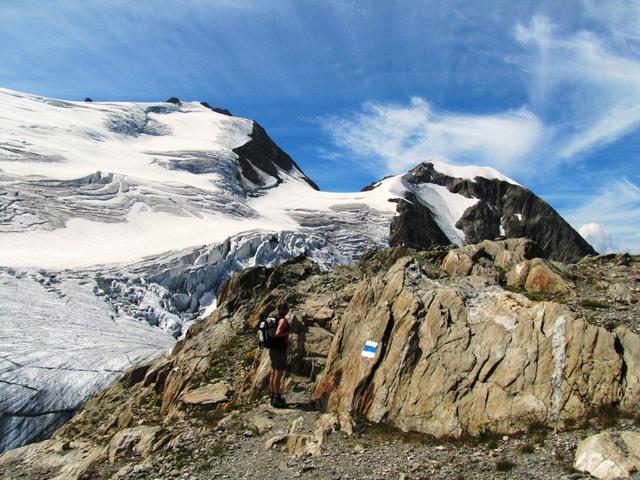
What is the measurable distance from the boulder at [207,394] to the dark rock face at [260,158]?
4012 inches

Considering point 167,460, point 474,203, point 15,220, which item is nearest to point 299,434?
point 167,460

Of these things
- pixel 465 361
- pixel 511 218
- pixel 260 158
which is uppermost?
pixel 260 158

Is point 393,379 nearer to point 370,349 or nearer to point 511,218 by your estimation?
point 370,349

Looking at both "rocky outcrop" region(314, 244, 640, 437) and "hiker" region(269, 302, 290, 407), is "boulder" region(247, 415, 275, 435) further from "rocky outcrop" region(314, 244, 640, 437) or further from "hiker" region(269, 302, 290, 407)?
"rocky outcrop" region(314, 244, 640, 437)

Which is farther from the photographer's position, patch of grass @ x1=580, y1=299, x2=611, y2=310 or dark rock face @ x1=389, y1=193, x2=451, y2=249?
dark rock face @ x1=389, y1=193, x2=451, y2=249

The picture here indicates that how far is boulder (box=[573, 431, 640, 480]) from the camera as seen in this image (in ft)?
25.0

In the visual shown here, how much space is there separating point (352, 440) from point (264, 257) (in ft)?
172

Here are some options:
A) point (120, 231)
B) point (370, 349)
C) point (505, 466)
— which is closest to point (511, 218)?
point (120, 231)

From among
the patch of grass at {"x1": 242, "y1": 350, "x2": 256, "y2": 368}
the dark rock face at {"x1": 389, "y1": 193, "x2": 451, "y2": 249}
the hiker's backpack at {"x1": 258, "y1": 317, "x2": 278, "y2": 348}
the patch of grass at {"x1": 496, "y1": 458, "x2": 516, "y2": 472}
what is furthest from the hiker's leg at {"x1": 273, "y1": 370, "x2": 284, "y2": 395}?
the dark rock face at {"x1": 389, "y1": 193, "x2": 451, "y2": 249}

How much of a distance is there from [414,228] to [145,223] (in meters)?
48.1

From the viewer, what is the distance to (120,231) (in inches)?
2557

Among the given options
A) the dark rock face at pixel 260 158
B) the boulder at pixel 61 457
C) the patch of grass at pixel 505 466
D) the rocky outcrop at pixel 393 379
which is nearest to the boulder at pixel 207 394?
the rocky outcrop at pixel 393 379

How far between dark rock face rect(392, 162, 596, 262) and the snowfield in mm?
3497

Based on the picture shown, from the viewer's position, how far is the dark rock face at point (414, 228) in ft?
282
